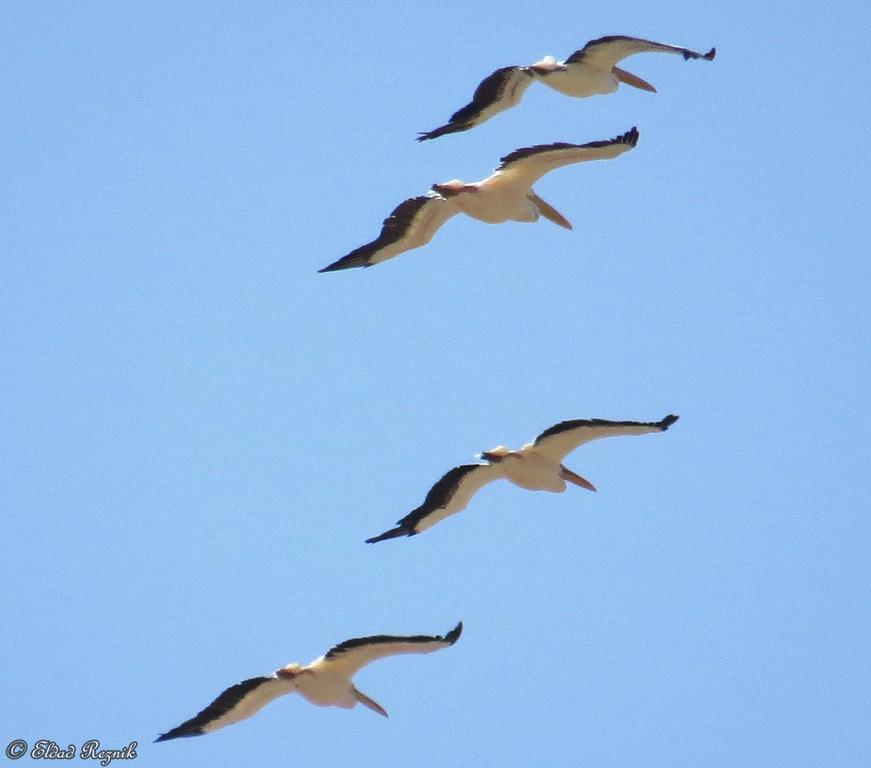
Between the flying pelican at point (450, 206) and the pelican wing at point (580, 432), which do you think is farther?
the flying pelican at point (450, 206)

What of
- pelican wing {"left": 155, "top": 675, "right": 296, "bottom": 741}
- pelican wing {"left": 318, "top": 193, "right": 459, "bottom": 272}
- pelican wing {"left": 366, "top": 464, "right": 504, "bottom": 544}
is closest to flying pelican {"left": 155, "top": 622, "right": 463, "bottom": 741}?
pelican wing {"left": 155, "top": 675, "right": 296, "bottom": 741}

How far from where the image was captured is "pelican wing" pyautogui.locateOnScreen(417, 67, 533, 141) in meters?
25.4

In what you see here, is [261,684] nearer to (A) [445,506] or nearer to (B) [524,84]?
(A) [445,506]

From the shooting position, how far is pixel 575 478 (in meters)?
26.1

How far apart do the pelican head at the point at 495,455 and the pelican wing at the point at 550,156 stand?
2.59m

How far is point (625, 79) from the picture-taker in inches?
1054

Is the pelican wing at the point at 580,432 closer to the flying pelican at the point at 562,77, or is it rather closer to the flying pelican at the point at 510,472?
the flying pelican at the point at 510,472

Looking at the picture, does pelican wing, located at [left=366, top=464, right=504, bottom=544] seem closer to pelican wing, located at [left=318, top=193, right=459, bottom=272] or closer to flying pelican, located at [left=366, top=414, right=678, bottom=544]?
flying pelican, located at [left=366, top=414, right=678, bottom=544]

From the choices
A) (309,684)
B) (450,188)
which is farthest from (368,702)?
(450,188)

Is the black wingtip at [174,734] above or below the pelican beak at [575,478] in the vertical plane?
below

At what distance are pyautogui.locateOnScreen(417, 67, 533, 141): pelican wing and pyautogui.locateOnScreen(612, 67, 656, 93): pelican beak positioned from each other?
1518mm

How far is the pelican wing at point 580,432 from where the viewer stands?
2473 cm

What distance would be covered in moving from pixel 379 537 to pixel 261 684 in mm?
1772

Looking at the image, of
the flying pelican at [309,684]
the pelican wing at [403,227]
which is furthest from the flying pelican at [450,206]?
the flying pelican at [309,684]
